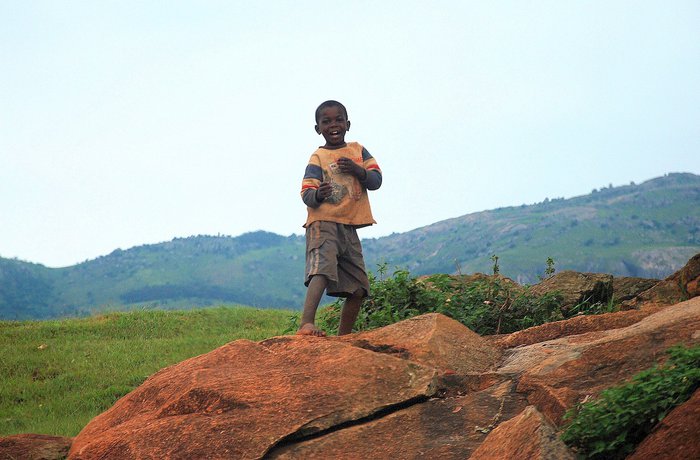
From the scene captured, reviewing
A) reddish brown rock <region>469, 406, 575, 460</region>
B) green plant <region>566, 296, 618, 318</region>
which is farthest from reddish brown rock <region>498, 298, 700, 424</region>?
green plant <region>566, 296, 618, 318</region>

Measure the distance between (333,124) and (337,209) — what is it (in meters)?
0.73

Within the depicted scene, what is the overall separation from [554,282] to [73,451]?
223 inches

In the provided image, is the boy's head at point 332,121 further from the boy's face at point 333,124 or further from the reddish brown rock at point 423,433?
the reddish brown rock at point 423,433

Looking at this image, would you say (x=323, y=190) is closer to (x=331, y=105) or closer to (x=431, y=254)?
(x=331, y=105)

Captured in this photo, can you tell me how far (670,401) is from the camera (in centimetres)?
390

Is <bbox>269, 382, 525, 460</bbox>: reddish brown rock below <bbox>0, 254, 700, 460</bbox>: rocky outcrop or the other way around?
below

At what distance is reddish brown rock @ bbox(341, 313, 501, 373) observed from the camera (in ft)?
20.2

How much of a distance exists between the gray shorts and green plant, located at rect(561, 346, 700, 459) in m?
3.27

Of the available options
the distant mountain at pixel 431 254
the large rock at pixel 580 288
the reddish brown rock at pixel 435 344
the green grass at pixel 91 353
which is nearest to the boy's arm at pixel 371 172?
the reddish brown rock at pixel 435 344

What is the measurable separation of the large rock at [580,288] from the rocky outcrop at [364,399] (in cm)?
286

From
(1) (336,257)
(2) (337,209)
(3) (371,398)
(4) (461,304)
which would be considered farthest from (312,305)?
(4) (461,304)

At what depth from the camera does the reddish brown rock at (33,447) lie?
5.99 meters

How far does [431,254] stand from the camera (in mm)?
125562

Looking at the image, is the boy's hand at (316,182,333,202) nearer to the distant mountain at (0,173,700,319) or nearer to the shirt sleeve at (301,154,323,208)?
the shirt sleeve at (301,154,323,208)
